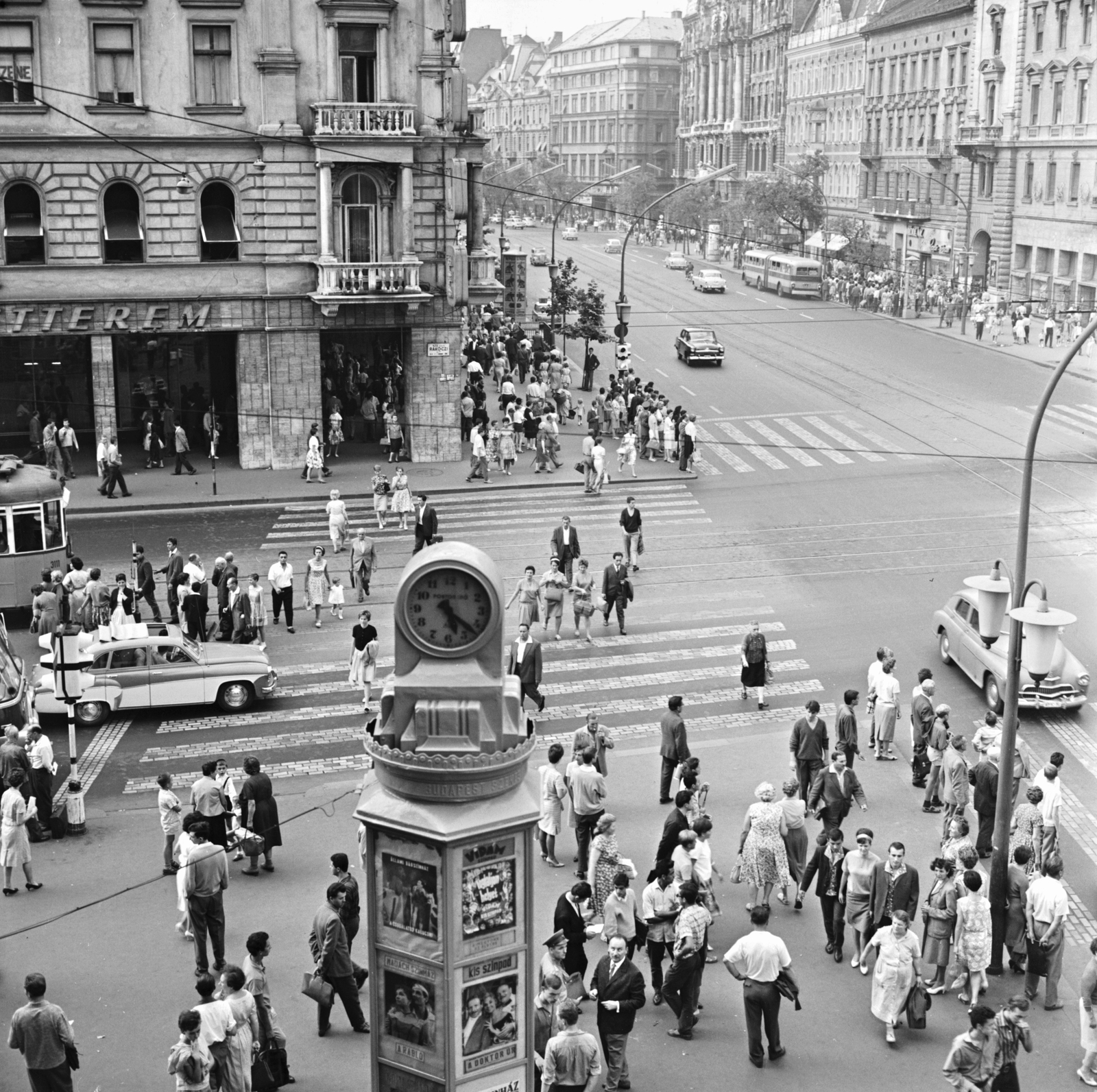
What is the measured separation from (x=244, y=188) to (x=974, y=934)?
2958cm

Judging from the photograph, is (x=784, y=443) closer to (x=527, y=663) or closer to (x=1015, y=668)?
(x=527, y=663)

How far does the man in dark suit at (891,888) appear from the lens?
48.5ft

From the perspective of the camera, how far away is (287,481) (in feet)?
129

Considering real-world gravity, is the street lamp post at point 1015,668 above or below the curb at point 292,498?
above


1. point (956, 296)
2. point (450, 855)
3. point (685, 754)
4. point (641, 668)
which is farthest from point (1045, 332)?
A: point (450, 855)

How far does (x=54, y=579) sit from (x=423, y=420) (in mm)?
16629

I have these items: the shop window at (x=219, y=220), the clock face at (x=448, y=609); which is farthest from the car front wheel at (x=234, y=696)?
the shop window at (x=219, y=220)

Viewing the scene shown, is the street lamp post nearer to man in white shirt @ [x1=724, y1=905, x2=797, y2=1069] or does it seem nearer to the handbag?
man in white shirt @ [x1=724, y1=905, x2=797, y2=1069]

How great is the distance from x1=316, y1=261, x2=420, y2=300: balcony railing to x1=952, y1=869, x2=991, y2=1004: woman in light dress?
27548mm

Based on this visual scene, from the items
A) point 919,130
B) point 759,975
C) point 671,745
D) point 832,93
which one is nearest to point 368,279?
point 671,745

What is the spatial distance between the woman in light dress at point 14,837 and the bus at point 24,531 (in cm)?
1086

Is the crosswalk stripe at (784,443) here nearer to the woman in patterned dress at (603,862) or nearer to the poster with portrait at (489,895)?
the woman in patterned dress at (603,862)

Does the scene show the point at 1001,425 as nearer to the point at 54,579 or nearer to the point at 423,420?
the point at 423,420

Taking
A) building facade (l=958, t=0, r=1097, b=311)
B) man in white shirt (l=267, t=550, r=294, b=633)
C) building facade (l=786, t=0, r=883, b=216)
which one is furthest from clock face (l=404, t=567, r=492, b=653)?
building facade (l=786, t=0, r=883, b=216)
